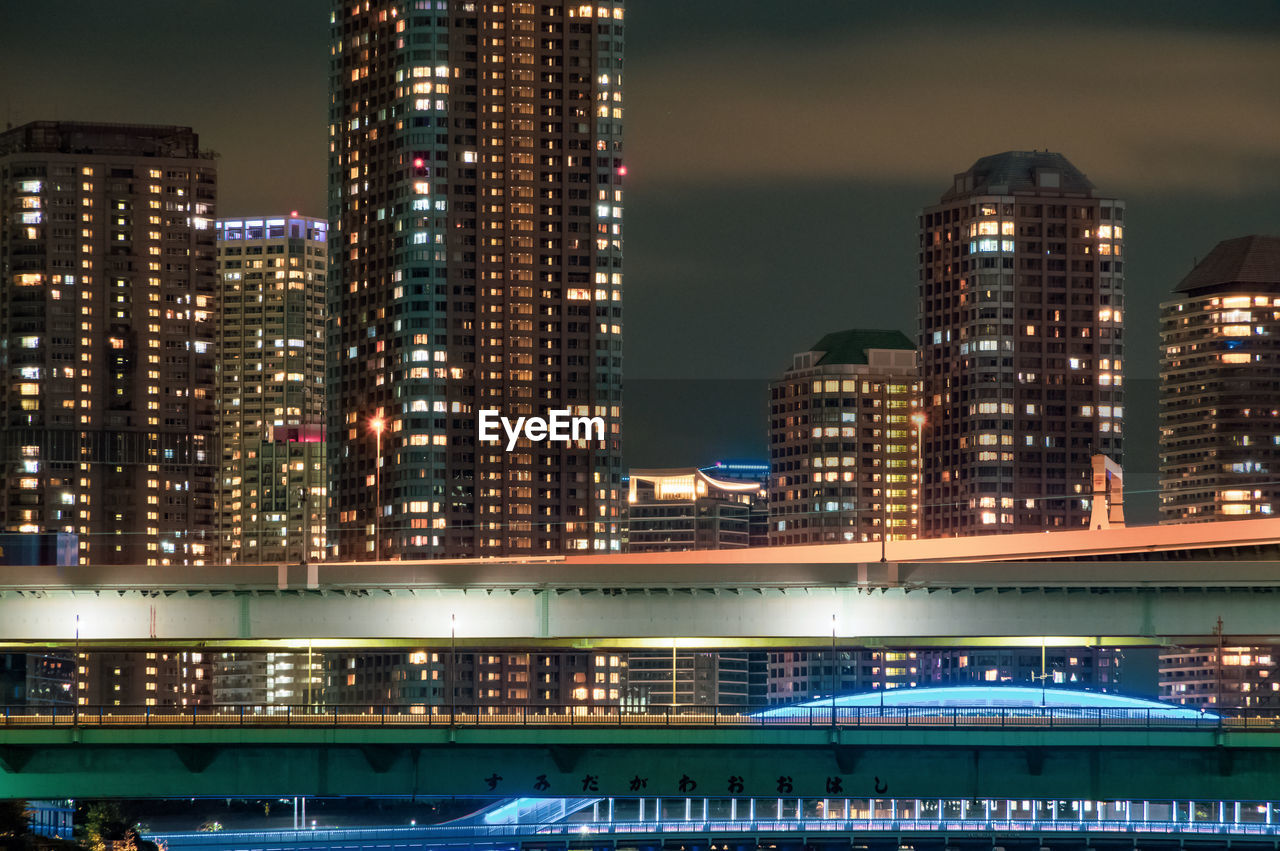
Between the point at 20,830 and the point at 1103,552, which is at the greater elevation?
the point at 1103,552

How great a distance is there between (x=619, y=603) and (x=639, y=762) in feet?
106

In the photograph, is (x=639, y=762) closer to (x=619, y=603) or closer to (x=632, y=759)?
(x=632, y=759)

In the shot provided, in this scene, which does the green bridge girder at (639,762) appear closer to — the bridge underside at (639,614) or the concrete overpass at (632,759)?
the concrete overpass at (632,759)

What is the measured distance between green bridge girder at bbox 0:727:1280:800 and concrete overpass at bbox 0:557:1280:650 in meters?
29.2

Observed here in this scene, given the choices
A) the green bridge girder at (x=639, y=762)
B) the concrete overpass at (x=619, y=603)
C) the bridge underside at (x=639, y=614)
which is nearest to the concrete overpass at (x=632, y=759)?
the green bridge girder at (x=639, y=762)

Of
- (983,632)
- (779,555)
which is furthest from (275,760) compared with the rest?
(779,555)

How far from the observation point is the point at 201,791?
98812 millimetres

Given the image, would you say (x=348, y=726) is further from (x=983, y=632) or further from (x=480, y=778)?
(x=983, y=632)

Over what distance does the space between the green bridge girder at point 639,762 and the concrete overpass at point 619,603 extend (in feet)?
95.8

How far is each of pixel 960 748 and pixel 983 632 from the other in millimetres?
31550

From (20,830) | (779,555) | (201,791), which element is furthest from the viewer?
(779,555)

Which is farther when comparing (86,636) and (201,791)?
(86,636)

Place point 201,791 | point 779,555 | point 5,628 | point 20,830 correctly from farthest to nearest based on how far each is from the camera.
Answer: point 779,555
point 5,628
point 20,830
point 201,791

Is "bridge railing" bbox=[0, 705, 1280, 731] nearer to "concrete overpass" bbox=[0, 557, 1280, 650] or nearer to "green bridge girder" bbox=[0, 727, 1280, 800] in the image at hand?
"green bridge girder" bbox=[0, 727, 1280, 800]
